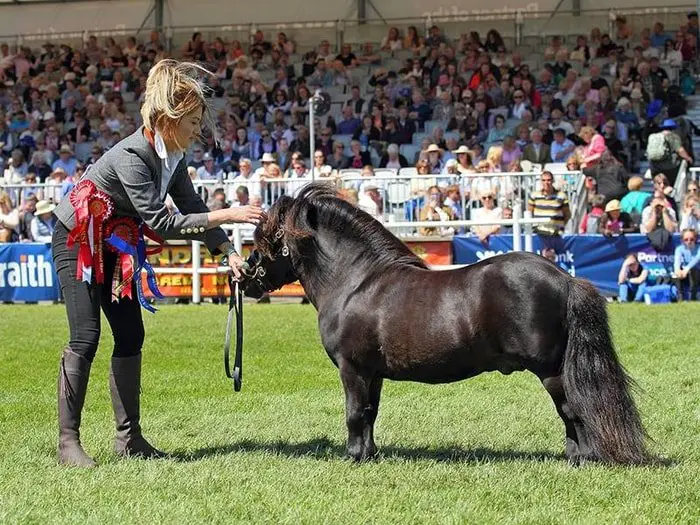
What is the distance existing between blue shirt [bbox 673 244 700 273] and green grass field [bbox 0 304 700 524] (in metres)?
5.32

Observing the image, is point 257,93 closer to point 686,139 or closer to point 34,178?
point 34,178

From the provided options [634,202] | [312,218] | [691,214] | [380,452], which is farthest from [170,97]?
[634,202]

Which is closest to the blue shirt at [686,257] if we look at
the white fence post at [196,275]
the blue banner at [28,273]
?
the white fence post at [196,275]

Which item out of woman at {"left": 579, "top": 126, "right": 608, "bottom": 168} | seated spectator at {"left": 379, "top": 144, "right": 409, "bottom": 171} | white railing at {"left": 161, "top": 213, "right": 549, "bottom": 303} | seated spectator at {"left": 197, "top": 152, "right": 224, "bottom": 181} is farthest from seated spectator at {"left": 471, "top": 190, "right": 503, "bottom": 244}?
seated spectator at {"left": 197, "top": 152, "right": 224, "bottom": 181}

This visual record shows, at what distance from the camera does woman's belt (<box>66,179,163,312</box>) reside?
670 centimetres

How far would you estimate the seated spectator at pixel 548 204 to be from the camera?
18.8 metres

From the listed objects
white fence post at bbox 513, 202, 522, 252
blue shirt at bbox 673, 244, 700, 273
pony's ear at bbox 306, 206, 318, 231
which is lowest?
blue shirt at bbox 673, 244, 700, 273

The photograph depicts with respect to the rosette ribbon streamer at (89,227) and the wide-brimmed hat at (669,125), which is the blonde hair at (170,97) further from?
the wide-brimmed hat at (669,125)

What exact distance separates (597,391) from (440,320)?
947 millimetres

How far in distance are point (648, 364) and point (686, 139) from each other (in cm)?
1188

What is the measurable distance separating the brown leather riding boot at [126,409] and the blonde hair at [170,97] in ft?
4.84

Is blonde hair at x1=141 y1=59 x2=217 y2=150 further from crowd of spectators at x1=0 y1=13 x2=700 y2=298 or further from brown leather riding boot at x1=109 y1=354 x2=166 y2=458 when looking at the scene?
crowd of spectators at x1=0 y1=13 x2=700 y2=298

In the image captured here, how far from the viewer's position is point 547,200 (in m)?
18.8

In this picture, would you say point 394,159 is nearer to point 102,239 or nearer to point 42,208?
point 42,208
